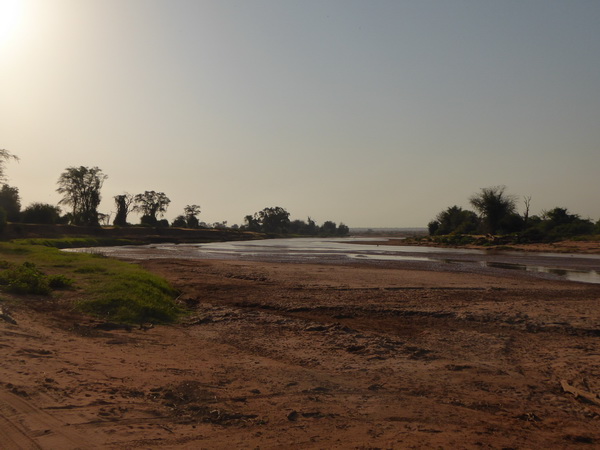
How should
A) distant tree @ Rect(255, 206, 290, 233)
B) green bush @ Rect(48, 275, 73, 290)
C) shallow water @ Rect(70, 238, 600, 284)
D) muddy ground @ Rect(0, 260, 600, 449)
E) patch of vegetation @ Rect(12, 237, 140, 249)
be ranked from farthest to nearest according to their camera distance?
distant tree @ Rect(255, 206, 290, 233) → patch of vegetation @ Rect(12, 237, 140, 249) → shallow water @ Rect(70, 238, 600, 284) → green bush @ Rect(48, 275, 73, 290) → muddy ground @ Rect(0, 260, 600, 449)

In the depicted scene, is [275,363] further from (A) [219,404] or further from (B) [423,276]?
(B) [423,276]

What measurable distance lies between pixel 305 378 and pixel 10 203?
70514 millimetres

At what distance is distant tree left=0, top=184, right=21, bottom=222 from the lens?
63125 mm

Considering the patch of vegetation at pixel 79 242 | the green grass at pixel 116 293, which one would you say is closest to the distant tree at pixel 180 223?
the patch of vegetation at pixel 79 242

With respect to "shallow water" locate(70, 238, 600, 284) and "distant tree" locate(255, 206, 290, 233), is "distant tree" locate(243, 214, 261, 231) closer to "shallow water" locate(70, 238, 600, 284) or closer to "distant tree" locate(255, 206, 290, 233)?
"distant tree" locate(255, 206, 290, 233)

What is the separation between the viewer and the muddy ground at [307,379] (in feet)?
15.4

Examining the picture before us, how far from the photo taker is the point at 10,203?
64.4m

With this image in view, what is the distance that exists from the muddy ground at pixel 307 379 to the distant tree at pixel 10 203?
6207cm

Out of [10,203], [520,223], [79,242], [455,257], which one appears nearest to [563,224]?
[520,223]

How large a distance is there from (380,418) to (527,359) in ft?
12.8

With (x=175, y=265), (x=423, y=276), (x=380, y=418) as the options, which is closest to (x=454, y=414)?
(x=380, y=418)

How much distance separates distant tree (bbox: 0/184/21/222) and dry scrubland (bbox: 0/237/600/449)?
61.3 m

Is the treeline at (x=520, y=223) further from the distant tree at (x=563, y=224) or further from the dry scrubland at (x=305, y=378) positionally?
the dry scrubland at (x=305, y=378)

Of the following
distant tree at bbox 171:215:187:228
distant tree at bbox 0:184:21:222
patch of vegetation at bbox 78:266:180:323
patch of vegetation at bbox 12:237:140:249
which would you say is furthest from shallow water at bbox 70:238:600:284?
distant tree at bbox 171:215:187:228
